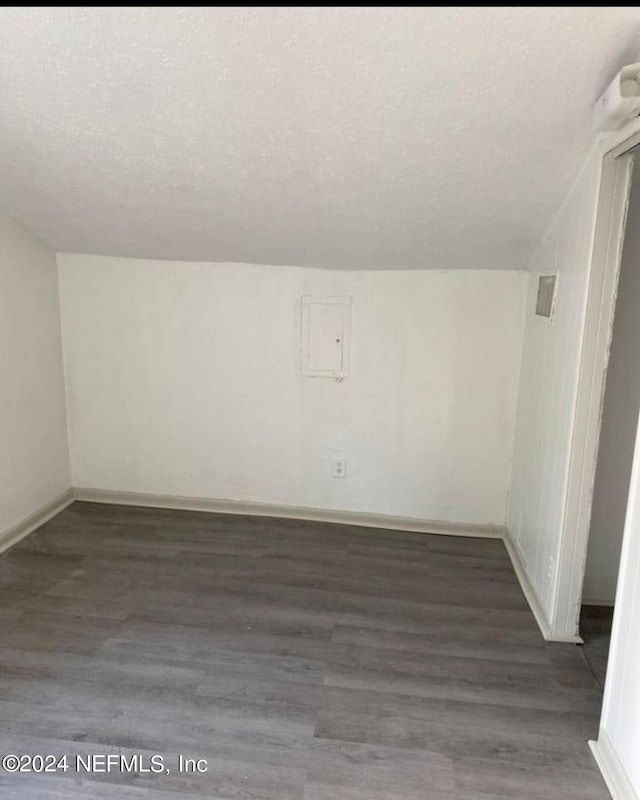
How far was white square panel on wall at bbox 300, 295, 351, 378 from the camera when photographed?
10.2ft

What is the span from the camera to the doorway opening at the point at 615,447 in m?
2.29

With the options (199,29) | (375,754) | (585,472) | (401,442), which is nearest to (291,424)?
(401,442)

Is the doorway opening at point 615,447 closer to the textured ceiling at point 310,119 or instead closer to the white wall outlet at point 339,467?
the textured ceiling at point 310,119

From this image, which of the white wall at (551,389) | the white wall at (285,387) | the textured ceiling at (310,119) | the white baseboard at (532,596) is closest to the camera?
the textured ceiling at (310,119)

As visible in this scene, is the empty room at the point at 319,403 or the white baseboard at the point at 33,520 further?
the white baseboard at the point at 33,520

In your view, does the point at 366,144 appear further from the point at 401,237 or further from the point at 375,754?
the point at 375,754

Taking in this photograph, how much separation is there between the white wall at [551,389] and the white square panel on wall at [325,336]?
0.94 m

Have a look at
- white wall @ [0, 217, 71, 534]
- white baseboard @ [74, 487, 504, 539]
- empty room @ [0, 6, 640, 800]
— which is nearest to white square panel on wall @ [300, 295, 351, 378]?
empty room @ [0, 6, 640, 800]

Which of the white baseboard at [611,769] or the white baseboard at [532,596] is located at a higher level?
the white baseboard at [532,596]

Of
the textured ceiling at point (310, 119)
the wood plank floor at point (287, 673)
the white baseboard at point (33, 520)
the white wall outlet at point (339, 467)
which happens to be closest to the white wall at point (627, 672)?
the wood plank floor at point (287, 673)

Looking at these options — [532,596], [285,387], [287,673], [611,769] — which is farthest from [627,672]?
[285,387]

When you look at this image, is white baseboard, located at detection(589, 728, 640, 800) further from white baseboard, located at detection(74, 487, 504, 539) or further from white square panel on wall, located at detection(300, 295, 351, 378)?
white square panel on wall, located at detection(300, 295, 351, 378)

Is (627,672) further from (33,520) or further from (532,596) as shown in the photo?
(33,520)

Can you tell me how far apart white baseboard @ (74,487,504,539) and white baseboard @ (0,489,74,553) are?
107mm
